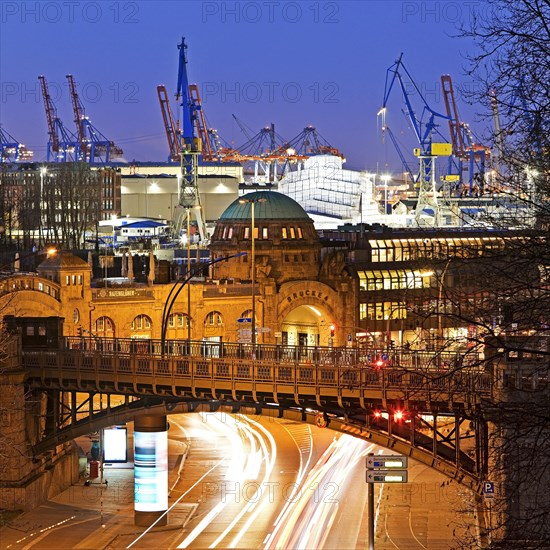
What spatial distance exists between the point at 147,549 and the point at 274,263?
2044 inches

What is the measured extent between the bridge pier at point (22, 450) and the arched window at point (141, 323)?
2374 cm

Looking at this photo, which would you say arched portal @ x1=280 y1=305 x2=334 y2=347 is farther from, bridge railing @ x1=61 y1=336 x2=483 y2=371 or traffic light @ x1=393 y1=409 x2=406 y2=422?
traffic light @ x1=393 y1=409 x2=406 y2=422

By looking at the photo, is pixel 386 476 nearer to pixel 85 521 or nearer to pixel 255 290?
pixel 85 521

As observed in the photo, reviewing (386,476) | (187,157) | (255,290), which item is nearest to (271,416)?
(386,476)

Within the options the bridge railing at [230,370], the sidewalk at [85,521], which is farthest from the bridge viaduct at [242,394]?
the sidewalk at [85,521]

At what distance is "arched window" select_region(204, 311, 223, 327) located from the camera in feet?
350

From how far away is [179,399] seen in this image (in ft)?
227

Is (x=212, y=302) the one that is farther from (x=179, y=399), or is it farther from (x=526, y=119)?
(x=526, y=119)

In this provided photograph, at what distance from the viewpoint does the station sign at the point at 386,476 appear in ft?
171

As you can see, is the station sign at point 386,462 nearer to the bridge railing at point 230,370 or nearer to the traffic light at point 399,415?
the bridge railing at point 230,370

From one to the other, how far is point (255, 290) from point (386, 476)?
57970 millimetres

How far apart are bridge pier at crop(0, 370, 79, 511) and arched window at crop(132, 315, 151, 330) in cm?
2374

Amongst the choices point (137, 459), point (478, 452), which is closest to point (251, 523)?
point (137, 459)

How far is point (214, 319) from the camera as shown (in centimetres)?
10688
